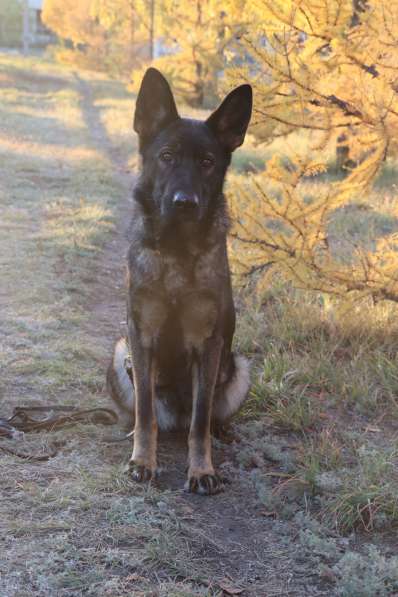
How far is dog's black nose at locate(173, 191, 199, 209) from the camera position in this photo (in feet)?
10.1

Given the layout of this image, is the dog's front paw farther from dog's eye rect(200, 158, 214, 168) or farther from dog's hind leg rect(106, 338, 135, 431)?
dog's eye rect(200, 158, 214, 168)

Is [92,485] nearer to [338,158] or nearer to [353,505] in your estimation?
[353,505]

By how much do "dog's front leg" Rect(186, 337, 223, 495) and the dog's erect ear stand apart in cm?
98

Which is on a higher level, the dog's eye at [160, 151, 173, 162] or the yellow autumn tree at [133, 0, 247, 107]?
the dog's eye at [160, 151, 173, 162]

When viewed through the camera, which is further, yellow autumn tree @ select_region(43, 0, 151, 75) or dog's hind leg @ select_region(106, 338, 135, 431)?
Answer: yellow autumn tree @ select_region(43, 0, 151, 75)

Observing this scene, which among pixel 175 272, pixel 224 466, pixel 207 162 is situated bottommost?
pixel 224 466

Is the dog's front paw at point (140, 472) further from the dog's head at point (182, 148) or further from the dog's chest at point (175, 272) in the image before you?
the dog's head at point (182, 148)

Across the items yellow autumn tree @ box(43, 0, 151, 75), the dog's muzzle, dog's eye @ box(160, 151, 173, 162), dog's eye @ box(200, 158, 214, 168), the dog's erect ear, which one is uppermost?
the dog's erect ear

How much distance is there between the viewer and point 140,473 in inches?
127

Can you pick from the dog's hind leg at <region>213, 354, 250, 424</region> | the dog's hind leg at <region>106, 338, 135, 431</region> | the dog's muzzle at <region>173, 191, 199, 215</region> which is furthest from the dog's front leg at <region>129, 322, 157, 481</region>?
the dog's muzzle at <region>173, 191, 199, 215</region>

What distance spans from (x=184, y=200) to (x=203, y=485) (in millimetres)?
1277

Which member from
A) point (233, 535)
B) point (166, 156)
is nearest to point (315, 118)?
point (166, 156)

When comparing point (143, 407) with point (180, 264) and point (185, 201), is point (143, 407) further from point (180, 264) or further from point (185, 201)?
point (185, 201)

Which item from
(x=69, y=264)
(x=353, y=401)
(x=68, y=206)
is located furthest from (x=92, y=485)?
(x=68, y=206)
